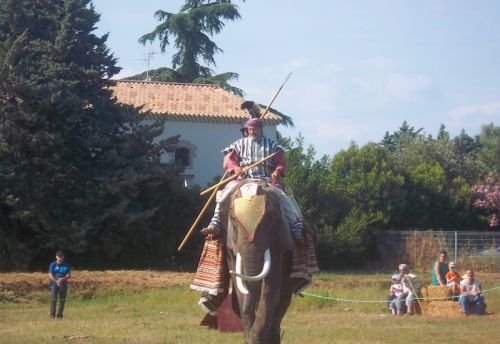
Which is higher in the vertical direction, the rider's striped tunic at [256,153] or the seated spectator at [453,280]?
the rider's striped tunic at [256,153]

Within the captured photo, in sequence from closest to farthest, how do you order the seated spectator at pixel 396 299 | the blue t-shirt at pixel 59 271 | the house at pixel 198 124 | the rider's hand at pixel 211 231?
1. the rider's hand at pixel 211 231
2. the blue t-shirt at pixel 59 271
3. the seated spectator at pixel 396 299
4. the house at pixel 198 124

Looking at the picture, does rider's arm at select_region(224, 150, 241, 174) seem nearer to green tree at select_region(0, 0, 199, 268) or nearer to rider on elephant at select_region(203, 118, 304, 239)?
rider on elephant at select_region(203, 118, 304, 239)

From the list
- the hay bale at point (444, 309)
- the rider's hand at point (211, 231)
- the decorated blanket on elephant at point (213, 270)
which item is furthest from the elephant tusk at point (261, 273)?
the hay bale at point (444, 309)

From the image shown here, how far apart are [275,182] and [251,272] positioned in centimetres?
180

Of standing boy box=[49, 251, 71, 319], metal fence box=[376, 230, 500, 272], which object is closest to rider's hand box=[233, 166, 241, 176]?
standing boy box=[49, 251, 71, 319]

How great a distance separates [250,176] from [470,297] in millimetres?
10367

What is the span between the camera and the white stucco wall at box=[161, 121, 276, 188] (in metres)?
45.2

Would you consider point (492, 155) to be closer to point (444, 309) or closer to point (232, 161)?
point (444, 309)

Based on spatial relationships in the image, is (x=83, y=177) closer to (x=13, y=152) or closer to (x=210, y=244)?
(x=13, y=152)

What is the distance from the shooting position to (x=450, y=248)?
38156 mm

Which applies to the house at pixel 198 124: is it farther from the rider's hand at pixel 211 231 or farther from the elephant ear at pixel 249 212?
the elephant ear at pixel 249 212

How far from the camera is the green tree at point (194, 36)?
5544 centimetres

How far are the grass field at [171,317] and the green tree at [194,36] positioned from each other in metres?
30.2

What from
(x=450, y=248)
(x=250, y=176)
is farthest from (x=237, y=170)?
(x=450, y=248)
